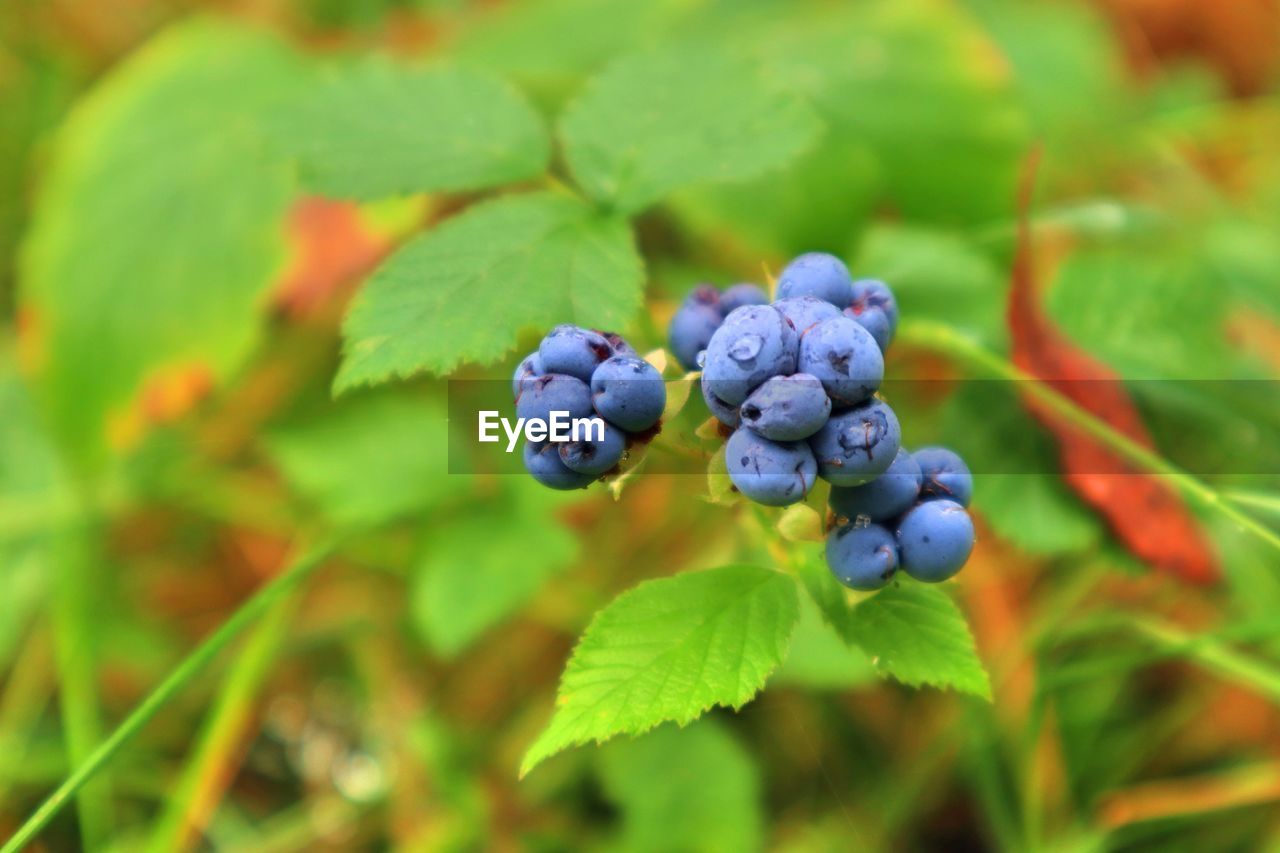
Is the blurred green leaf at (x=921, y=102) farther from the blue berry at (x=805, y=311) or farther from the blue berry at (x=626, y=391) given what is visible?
the blue berry at (x=626, y=391)

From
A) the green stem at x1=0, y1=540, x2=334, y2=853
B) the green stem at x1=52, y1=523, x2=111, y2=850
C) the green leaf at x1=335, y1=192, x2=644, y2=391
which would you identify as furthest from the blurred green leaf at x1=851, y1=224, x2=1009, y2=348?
the green stem at x1=52, y1=523, x2=111, y2=850

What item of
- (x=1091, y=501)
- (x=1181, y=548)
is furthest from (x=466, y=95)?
(x=1181, y=548)

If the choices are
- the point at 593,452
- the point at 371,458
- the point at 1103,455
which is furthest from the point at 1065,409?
the point at 371,458

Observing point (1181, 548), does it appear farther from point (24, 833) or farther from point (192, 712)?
point (192, 712)

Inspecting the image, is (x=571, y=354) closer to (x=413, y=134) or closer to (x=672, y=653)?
(x=672, y=653)

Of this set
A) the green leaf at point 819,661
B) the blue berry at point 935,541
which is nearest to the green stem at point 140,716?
the green leaf at point 819,661
